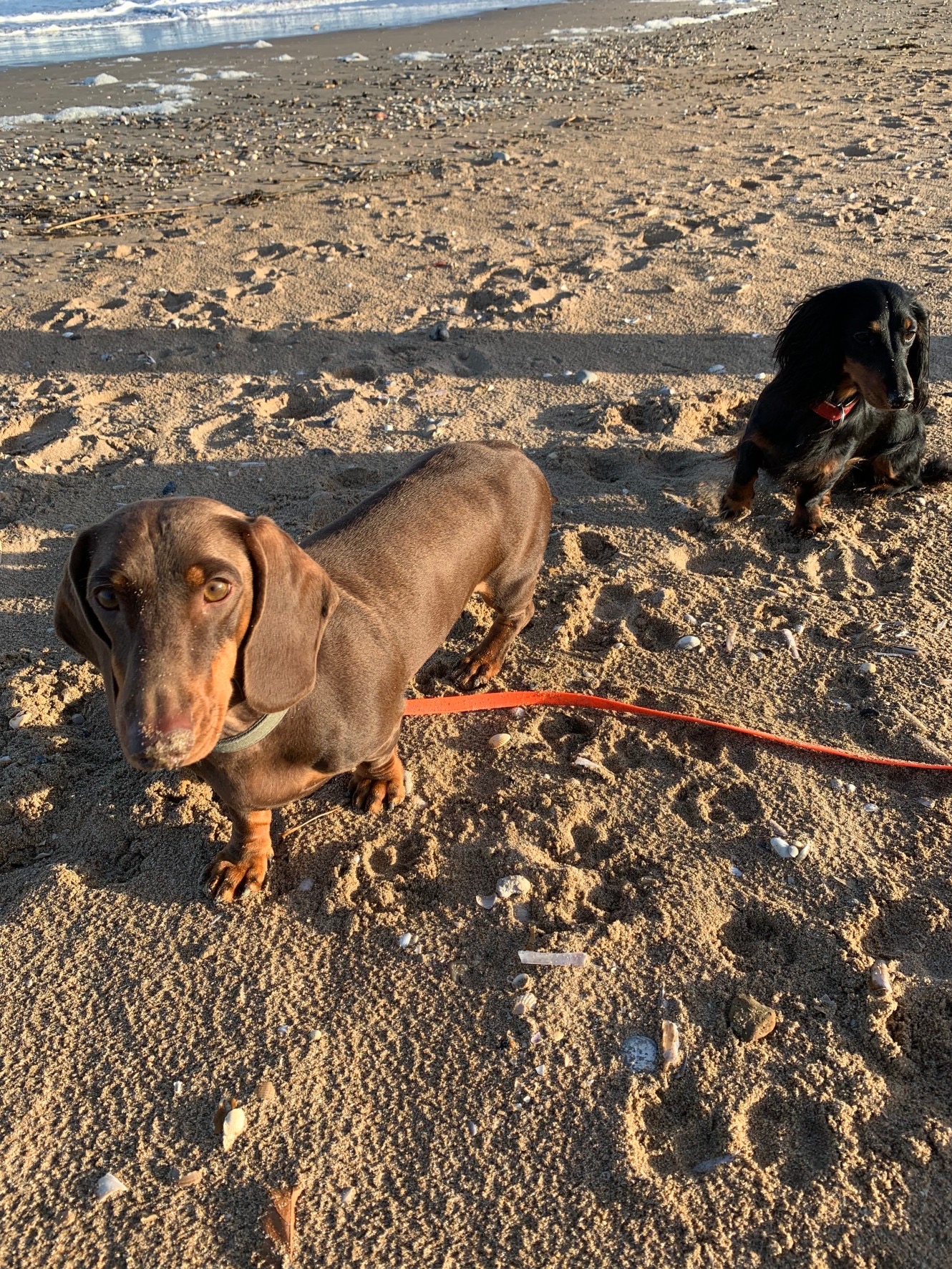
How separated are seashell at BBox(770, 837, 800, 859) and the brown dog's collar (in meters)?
1.67

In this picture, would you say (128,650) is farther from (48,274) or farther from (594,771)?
(48,274)

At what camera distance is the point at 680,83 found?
13438mm

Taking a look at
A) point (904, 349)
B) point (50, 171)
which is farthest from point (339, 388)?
point (50, 171)

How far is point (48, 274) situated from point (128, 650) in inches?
255

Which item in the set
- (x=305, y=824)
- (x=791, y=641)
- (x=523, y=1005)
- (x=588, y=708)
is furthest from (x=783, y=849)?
(x=305, y=824)

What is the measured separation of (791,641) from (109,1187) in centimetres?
308

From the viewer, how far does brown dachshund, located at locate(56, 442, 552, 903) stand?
193cm

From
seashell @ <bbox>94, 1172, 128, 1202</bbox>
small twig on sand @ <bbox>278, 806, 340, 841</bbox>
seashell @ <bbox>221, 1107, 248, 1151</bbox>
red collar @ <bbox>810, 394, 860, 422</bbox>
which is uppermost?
red collar @ <bbox>810, 394, 860, 422</bbox>

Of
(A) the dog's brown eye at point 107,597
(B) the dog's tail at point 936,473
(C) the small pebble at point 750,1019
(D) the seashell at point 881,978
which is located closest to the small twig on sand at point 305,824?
(A) the dog's brown eye at point 107,597

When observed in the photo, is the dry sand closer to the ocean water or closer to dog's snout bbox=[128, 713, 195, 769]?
dog's snout bbox=[128, 713, 195, 769]

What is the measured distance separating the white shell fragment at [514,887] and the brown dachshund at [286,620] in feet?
1.80

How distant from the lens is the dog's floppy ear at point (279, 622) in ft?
6.97

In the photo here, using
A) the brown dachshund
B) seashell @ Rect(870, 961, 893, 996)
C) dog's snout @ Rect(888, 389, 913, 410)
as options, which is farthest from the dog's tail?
seashell @ Rect(870, 961, 893, 996)

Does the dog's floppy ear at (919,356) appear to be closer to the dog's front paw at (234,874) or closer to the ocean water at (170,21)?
the dog's front paw at (234,874)
